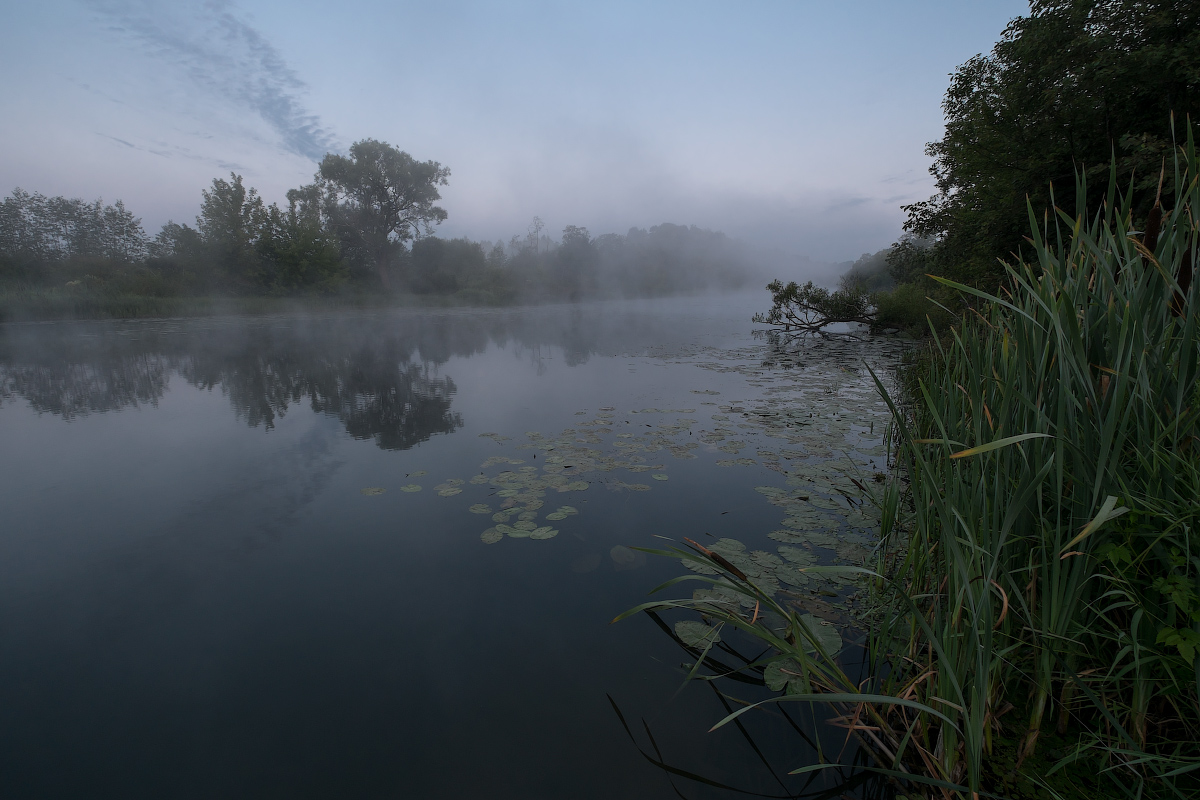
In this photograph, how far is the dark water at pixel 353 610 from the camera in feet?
5.56

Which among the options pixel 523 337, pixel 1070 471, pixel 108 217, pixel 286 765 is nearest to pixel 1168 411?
pixel 1070 471

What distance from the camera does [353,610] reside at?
97.4 inches

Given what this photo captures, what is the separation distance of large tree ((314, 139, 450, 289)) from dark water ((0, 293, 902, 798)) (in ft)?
97.5

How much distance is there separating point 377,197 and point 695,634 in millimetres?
36680

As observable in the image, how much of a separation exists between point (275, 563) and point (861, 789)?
3001 mm

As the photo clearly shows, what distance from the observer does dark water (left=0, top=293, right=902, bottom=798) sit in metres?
1.70

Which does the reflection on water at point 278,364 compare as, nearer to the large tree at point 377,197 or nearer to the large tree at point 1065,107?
Result: the large tree at point 1065,107

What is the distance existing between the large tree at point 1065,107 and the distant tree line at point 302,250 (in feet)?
86.9

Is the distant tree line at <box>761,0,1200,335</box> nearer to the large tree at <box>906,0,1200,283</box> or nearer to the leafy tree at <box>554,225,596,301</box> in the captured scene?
the large tree at <box>906,0,1200,283</box>

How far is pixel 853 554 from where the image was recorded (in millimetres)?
2729

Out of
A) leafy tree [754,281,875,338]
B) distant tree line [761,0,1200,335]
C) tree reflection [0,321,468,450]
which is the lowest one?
tree reflection [0,321,468,450]

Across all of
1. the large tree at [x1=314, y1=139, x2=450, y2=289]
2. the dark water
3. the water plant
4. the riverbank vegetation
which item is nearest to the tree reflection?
the dark water

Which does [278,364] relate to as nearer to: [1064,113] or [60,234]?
[1064,113]

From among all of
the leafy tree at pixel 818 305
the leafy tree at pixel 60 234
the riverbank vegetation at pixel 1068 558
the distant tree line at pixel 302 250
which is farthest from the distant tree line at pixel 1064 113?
the leafy tree at pixel 60 234
